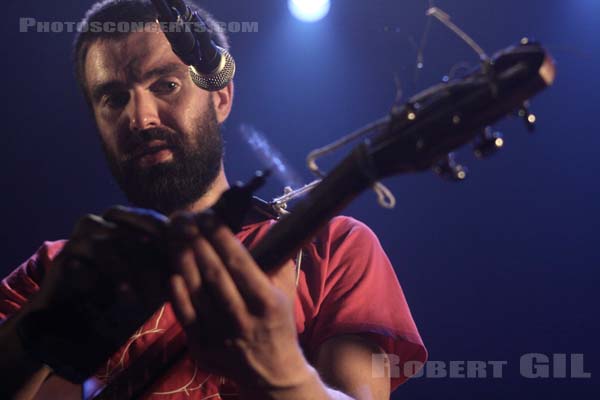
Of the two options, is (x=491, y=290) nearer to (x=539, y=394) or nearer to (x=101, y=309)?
(x=539, y=394)

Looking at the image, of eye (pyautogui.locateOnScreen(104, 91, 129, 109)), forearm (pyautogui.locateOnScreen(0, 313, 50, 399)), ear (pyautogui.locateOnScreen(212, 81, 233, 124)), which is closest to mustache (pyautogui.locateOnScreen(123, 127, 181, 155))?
eye (pyautogui.locateOnScreen(104, 91, 129, 109))

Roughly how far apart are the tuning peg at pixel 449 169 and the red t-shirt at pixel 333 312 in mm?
724

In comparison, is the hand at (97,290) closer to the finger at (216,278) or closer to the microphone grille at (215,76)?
the finger at (216,278)

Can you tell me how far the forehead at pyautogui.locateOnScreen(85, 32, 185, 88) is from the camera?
2084 mm

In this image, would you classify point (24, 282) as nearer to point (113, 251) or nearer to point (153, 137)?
point (153, 137)

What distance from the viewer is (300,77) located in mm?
3869

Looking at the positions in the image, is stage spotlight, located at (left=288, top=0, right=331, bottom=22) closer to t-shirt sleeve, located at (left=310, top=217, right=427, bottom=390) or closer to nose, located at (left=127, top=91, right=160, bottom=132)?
nose, located at (left=127, top=91, right=160, bottom=132)

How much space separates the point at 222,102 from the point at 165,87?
0.32 meters

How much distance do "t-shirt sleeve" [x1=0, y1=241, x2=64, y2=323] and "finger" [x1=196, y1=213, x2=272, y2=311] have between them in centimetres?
129

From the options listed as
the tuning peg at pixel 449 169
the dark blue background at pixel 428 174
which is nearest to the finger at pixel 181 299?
the tuning peg at pixel 449 169

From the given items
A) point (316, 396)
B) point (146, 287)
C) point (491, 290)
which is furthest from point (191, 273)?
point (491, 290)

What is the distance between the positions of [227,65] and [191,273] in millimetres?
811

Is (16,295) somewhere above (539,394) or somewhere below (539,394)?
above

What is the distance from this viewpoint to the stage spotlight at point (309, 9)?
12.5ft
